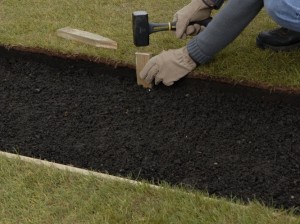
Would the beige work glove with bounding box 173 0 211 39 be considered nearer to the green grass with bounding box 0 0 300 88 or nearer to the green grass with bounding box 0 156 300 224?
the green grass with bounding box 0 0 300 88

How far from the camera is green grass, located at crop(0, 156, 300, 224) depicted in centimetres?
213

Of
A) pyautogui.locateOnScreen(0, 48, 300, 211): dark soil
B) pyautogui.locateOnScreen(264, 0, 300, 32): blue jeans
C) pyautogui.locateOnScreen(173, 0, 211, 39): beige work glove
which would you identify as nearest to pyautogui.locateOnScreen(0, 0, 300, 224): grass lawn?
pyautogui.locateOnScreen(0, 48, 300, 211): dark soil

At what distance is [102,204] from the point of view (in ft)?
7.36

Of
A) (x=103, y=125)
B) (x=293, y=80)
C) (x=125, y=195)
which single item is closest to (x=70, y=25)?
(x=103, y=125)

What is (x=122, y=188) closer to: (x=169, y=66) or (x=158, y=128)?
(x=158, y=128)

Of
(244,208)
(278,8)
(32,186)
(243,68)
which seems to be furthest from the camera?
(243,68)

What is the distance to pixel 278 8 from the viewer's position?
253cm

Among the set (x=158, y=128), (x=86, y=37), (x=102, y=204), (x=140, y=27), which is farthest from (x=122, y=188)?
(x=86, y=37)

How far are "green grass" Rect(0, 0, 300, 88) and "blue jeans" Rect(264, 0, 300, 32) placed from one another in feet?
1.82

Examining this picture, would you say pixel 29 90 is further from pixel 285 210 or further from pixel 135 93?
pixel 285 210

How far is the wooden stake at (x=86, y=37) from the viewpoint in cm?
356

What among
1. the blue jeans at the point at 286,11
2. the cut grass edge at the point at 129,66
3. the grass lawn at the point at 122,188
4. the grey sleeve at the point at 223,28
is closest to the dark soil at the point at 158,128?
the cut grass edge at the point at 129,66

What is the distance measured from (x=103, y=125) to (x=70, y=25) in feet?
4.30

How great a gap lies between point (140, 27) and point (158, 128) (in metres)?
0.61
